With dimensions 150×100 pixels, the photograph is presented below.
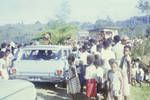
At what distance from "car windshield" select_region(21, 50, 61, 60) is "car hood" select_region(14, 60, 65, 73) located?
1.49ft

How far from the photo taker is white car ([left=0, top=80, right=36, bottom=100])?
5.45m

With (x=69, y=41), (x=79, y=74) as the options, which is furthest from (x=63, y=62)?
(x=69, y=41)

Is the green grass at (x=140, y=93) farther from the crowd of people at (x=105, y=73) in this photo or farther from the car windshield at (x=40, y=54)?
the car windshield at (x=40, y=54)

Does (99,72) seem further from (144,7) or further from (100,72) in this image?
(144,7)

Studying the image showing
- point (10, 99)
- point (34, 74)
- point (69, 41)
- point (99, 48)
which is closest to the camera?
point (10, 99)

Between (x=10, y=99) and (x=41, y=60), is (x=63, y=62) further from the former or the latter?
(x=10, y=99)

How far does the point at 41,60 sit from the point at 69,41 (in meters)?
4.94

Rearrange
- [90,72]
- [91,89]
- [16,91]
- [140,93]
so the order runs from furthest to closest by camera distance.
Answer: [140,93] < [90,72] < [91,89] < [16,91]

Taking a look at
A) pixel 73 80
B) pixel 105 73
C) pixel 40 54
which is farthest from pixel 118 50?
pixel 40 54

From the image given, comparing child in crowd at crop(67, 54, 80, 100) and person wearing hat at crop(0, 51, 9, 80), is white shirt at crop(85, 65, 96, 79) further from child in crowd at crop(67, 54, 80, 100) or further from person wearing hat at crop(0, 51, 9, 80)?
person wearing hat at crop(0, 51, 9, 80)

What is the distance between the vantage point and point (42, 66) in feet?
50.6

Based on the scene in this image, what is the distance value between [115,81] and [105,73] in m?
1.01

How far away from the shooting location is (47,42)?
18.5m

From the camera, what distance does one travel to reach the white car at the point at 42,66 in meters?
15.3
